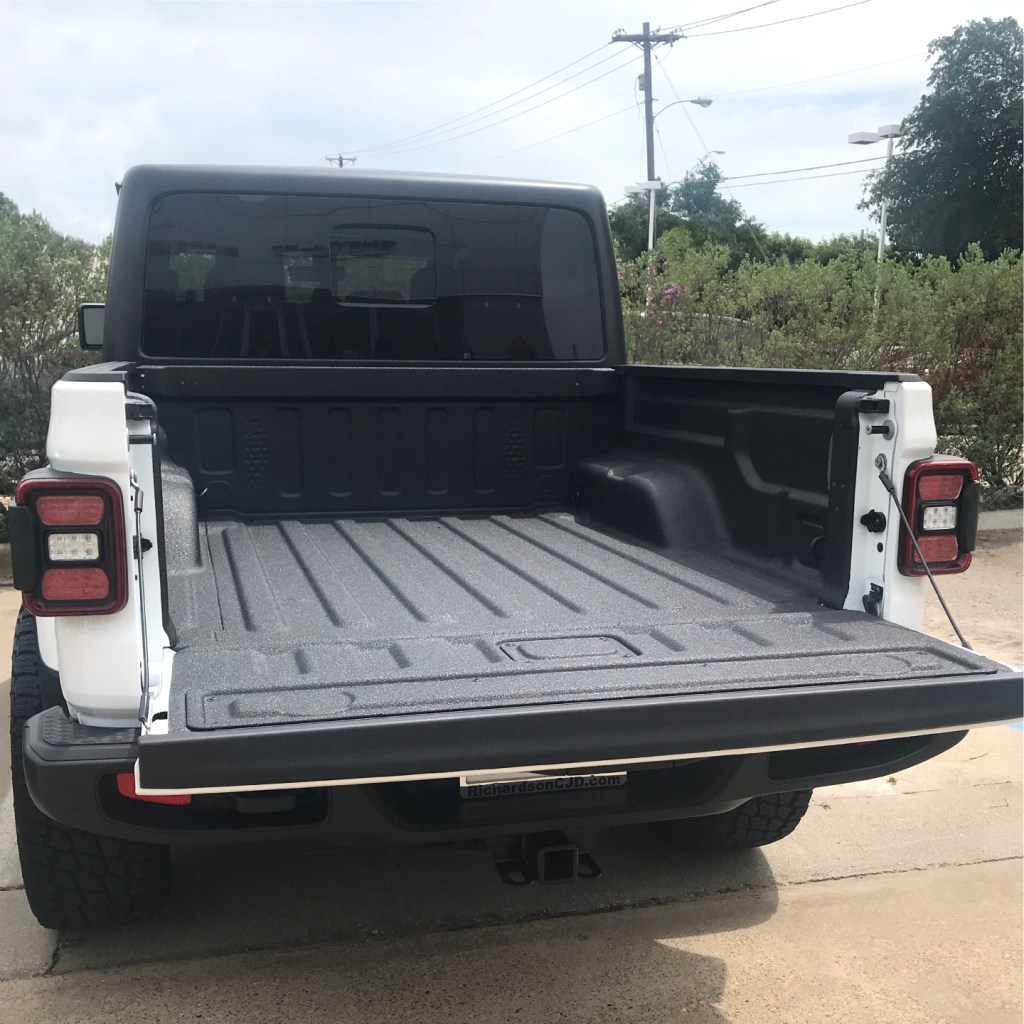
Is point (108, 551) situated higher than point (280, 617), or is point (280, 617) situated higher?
point (108, 551)

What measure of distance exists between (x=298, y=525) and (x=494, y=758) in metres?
2.15

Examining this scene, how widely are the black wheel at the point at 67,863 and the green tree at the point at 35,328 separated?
198 inches

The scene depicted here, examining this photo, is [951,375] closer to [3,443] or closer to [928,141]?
[3,443]

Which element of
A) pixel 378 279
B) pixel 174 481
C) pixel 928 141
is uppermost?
pixel 928 141

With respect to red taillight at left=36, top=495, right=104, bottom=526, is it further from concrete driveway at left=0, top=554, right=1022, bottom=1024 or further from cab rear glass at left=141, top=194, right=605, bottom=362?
cab rear glass at left=141, top=194, right=605, bottom=362

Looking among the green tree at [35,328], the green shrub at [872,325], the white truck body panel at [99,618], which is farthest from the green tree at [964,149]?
the white truck body panel at [99,618]

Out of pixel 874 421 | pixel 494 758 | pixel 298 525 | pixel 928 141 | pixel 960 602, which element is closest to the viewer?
pixel 494 758

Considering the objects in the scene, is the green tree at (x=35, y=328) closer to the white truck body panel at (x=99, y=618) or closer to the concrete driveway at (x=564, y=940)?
the concrete driveway at (x=564, y=940)

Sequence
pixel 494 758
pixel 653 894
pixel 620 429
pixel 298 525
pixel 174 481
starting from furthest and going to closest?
pixel 620 429, pixel 298 525, pixel 174 481, pixel 653 894, pixel 494 758

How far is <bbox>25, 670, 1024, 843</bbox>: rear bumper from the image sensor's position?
1880 millimetres

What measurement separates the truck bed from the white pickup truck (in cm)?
1

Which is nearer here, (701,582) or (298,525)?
(701,582)

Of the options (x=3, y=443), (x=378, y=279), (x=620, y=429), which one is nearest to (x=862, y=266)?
(x=620, y=429)

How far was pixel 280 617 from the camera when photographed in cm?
274
